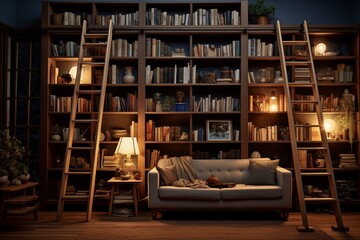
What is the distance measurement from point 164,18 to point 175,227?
340 centimetres

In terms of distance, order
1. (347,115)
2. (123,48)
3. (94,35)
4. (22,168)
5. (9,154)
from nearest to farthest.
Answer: (9,154)
(22,168)
(94,35)
(347,115)
(123,48)

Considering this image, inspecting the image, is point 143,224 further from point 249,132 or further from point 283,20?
point 283,20

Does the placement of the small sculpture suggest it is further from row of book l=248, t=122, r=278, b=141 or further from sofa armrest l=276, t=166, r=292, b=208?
sofa armrest l=276, t=166, r=292, b=208

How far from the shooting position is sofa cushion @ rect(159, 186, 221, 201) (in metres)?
6.46

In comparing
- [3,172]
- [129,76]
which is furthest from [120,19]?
[3,172]

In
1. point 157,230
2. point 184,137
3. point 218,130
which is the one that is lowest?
point 157,230

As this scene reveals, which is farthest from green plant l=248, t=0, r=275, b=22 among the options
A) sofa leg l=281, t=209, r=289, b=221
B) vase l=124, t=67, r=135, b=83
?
sofa leg l=281, t=209, r=289, b=221

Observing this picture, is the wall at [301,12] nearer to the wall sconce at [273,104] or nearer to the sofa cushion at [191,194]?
the wall sconce at [273,104]

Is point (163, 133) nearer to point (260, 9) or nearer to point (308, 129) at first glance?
point (308, 129)

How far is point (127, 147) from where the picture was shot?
708 centimetres

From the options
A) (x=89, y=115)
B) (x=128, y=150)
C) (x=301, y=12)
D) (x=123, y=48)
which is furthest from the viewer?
(x=301, y=12)

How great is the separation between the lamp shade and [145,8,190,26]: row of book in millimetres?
1929

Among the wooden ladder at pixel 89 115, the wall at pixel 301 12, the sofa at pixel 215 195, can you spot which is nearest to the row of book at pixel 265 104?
the sofa at pixel 215 195

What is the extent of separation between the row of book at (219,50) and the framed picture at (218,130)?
1.08m
